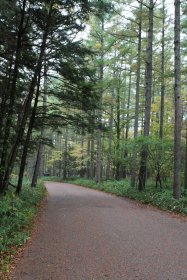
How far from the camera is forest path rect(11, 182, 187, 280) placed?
495 cm

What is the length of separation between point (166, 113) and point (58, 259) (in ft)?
88.3

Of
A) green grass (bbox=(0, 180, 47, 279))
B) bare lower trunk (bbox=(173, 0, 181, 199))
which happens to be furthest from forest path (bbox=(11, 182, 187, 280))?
bare lower trunk (bbox=(173, 0, 181, 199))

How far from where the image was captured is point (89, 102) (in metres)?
14.4

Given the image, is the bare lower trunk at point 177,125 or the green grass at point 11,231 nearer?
the green grass at point 11,231

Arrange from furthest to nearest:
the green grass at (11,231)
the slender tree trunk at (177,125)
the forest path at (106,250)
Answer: the slender tree trunk at (177,125) < the green grass at (11,231) < the forest path at (106,250)

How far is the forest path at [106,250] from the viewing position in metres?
4.95

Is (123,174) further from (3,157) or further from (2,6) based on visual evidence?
(2,6)

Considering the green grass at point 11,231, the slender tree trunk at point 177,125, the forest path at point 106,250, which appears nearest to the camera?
the forest path at point 106,250

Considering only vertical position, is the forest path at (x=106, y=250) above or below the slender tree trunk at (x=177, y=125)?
below

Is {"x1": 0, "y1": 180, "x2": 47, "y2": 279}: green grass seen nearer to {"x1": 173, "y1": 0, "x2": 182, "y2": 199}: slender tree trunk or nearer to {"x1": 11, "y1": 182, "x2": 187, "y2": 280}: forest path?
{"x1": 11, "y1": 182, "x2": 187, "y2": 280}: forest path

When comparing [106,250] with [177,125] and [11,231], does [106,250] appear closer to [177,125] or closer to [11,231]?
[11,231]

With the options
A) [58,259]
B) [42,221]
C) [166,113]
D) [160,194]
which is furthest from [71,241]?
[166,113]

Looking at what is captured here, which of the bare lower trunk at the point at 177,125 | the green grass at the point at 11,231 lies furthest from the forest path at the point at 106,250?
the bare lower trunk at the point at 177,125

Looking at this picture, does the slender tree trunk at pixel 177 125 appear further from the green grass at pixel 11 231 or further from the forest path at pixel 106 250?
the green grass at pixel 11 231
